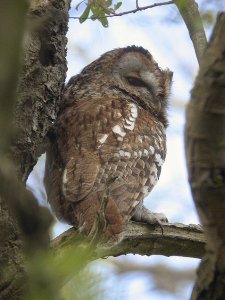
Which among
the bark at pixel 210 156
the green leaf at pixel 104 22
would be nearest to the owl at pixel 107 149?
the green leaf at pixel 104 22

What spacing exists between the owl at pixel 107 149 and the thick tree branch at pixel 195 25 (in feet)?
2.44

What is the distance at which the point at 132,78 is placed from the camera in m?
5.03

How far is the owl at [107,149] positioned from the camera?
356 cm

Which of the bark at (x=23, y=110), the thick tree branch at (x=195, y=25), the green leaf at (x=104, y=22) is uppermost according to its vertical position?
the green leaf at (x=104, y=22)

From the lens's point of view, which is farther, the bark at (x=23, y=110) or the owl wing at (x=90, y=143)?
the owl wing at (x=90, y=143)

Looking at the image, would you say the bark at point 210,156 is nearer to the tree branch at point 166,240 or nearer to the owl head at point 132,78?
the tree branch at point 166,240

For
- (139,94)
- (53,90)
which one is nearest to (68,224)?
(53,90)

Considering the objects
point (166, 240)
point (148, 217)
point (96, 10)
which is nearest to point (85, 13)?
point (96, 10)

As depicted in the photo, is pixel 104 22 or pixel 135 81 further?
pixel 135 81

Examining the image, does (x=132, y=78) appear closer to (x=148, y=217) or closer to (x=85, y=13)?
(x=85, y=13)

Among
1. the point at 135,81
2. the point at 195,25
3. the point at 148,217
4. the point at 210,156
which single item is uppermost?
the point at 135,81

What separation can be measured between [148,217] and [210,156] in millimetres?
1991

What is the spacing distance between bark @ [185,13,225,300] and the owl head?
9.56 feet

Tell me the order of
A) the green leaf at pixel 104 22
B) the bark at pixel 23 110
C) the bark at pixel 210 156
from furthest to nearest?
the green leaf at pixel 104 22
the bark at pixel 210 156
the bark at pixel 23 110
